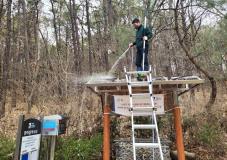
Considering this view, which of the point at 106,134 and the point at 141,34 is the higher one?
the point at 141,34

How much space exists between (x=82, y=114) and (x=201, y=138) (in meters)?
3.56

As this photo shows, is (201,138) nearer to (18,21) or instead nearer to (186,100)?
(186,100)

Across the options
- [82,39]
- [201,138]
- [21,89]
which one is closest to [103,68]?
[21,89]

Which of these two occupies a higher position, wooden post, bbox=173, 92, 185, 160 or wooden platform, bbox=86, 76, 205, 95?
wooden platform, bbox=86, 76, 205, 95

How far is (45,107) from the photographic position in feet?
32.6

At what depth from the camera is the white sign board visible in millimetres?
7387

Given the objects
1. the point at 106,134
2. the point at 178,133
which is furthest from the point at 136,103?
the point at 178,133

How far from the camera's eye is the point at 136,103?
7.43 meters

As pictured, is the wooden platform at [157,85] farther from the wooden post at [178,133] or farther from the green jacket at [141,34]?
the green jacket at [141,34]

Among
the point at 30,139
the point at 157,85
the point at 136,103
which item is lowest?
the point at 30,139

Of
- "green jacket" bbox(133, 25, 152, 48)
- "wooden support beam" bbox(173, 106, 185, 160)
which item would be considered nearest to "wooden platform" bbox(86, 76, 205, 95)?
"wooden support beam" bbox(173, 106, 185, 160)

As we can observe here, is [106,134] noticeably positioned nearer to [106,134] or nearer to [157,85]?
[106,134]

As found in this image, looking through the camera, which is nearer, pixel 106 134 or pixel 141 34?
pixel 106 134

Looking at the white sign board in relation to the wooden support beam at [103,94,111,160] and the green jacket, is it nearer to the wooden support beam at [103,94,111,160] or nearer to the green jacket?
the wooden support beam at [103,94,111,160]
